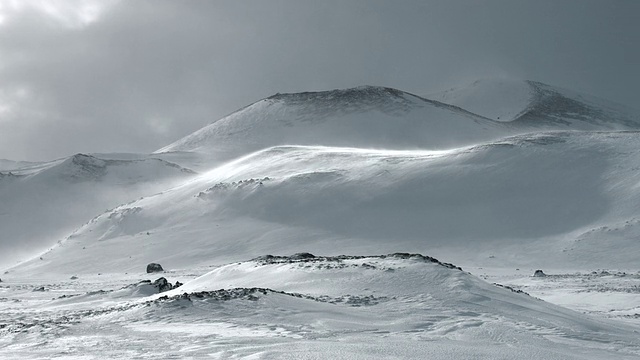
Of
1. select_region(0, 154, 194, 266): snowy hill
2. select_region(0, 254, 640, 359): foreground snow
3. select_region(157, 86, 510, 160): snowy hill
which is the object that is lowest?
select_region(0, 254, 640, 359): foreground snow

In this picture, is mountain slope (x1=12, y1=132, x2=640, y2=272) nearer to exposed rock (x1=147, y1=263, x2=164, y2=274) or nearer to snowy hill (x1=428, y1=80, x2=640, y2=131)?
exposed rock (x1=147, y1=263, x2=164, y2=274)

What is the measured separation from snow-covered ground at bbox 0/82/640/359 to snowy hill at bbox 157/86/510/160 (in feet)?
1.52

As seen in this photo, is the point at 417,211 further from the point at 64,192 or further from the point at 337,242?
the point at 64,192

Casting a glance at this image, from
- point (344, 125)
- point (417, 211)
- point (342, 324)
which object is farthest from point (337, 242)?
point (344, 125)

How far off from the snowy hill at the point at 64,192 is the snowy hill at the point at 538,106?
58.1 metres

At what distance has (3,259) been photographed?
53062 mm

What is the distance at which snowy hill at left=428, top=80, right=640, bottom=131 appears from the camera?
12012 cm

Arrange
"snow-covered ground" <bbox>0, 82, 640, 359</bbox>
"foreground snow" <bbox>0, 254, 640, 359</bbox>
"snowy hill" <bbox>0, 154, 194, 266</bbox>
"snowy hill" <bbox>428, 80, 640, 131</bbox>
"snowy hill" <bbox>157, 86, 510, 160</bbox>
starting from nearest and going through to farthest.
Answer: "foreground snow" <bbox>0, 254, 640, 359</bbox>, "snow-covered ground" <bbox>0, 82, 640, 359</bbox>, "snowy hill" <bbox>0, 154, 194, 266</bbox>, "snowy hill" <bbox>157, 86, 510, 160</bbox>, "snowy hill" <bbox>428, 80, 640, 131</bbox>

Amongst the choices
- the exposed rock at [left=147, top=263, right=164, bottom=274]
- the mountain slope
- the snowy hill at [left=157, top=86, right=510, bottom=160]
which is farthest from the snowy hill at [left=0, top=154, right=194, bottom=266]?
the exposed rock at [left=147, top=263, right=164, bottom=274]

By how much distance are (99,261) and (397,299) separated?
1258 inches

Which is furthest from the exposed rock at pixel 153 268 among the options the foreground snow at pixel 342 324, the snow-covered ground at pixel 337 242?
the foreground snow at pixel 342 324

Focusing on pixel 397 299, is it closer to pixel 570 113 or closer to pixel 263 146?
pixel 263 146

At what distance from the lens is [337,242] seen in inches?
1604

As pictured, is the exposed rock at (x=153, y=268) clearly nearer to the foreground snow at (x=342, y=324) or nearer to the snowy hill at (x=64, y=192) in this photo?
the foreground snow at (x=342, y=324)
